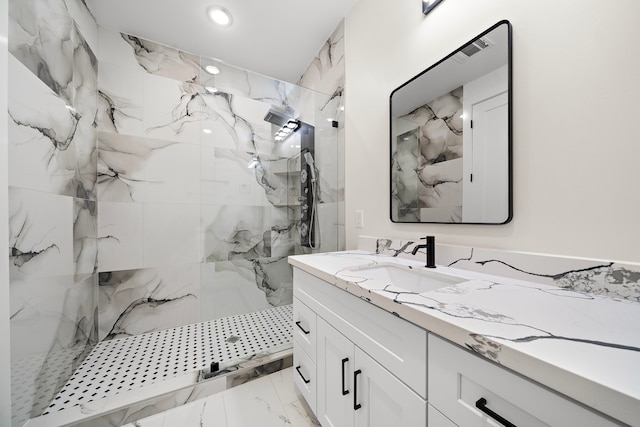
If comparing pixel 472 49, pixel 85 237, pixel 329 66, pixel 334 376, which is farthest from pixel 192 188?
pixel 472 49

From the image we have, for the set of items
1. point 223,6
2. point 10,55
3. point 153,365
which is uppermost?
point 223,6

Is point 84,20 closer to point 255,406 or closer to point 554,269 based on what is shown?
point 255,406

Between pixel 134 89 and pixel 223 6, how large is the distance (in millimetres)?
934

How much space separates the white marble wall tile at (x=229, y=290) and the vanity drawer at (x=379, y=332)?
1.22 meters

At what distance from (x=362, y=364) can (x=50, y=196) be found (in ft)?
5.44

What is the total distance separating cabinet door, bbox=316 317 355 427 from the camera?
0.81 metres

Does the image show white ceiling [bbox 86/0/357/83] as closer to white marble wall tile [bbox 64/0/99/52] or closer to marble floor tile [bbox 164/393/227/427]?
white marble wall tile [bbox 64/0/99/52]

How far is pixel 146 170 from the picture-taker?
5.98 ft

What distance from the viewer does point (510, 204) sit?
2.78 feet

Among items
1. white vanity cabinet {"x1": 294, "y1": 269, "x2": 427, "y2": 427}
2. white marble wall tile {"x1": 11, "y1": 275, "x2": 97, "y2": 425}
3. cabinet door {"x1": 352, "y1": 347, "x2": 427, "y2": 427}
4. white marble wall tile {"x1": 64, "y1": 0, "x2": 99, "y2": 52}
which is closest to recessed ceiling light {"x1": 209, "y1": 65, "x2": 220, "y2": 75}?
white marble wall tile {"x1": 64, "y1": 0, "x2": 99, "y2": 52}

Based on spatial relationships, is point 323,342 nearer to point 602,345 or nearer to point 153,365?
point 602,345

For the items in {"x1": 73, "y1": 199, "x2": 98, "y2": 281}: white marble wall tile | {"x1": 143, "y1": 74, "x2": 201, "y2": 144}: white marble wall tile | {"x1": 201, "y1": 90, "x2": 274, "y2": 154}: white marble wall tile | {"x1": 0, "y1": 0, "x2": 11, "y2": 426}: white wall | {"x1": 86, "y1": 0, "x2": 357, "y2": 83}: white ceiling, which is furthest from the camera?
{"x1": 201, "y1": 90, "x2": 274, "y2": 154}: white marble wall tile

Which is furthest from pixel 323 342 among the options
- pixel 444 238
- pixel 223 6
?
pixel 223 6

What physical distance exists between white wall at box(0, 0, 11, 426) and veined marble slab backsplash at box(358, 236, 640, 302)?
176cm
